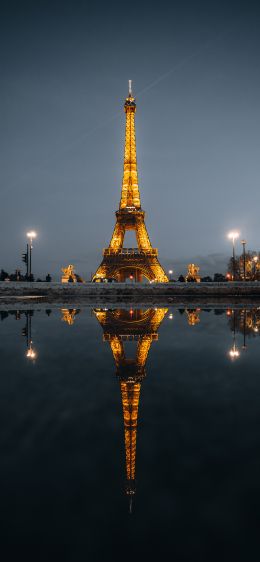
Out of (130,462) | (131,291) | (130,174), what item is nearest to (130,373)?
(130,462)

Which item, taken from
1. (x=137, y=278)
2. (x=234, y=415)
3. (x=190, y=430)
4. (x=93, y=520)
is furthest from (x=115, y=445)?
(x=137, y=278)

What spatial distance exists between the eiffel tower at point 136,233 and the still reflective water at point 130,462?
54.4 m

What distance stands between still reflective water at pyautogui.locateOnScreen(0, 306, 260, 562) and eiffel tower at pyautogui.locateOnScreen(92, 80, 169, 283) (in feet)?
179

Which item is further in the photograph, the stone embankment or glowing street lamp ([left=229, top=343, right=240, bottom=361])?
the stone embankment

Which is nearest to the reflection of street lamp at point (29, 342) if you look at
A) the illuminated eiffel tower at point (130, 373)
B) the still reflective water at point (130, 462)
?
the still reflective water at point (130, 462)

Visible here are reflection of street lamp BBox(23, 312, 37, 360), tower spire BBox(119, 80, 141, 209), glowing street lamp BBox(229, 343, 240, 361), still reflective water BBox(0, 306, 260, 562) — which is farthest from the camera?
tower spire BBox(119, 80, 141, 209)

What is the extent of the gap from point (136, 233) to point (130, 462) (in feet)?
210

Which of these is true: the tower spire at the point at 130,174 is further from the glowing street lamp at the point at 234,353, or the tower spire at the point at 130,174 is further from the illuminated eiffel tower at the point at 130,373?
the glowing street lamp at the point at 234,353

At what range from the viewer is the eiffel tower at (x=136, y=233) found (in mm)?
62219

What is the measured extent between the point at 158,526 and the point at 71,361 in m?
6.02

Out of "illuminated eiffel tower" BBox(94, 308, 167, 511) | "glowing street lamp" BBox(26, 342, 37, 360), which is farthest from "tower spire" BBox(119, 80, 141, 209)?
"glowing street lamp" BBox(26, 342, 37, 360)

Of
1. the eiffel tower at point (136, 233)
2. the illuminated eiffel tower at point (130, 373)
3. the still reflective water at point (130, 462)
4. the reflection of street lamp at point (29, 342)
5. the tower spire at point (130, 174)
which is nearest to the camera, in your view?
the still reflective water at point (130, 462)

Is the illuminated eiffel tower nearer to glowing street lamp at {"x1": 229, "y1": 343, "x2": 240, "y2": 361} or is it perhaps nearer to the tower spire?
glowing street lamp at {"x1": 229, "y1": 343, "x2": 240, "y2": 361}

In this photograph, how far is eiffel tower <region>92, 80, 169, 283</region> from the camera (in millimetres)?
62219
